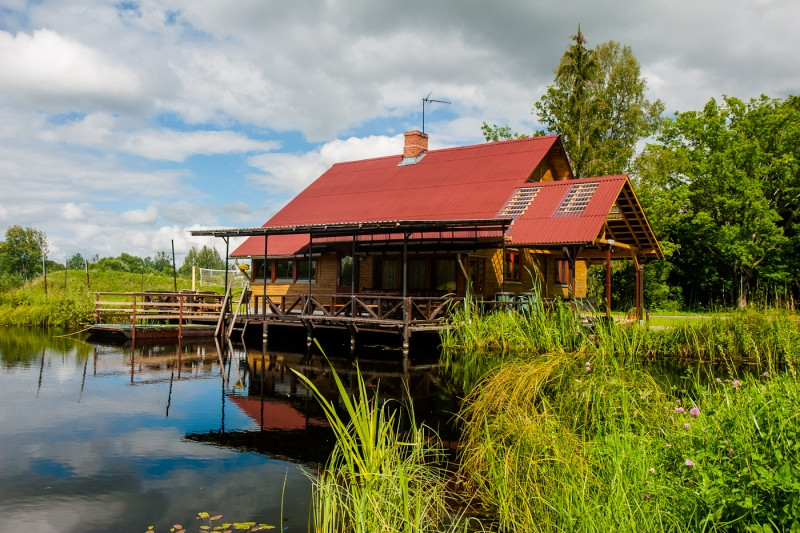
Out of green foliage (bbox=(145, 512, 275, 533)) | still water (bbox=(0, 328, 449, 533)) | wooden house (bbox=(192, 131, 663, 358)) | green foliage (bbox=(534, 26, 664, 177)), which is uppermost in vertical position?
green foliage (bbox=(534, 26, 664, 177))

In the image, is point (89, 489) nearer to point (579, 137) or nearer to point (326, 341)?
point (326, 341)

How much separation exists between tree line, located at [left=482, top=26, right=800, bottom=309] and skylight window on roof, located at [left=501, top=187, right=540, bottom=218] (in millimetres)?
10558

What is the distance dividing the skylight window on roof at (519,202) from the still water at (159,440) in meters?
7.61

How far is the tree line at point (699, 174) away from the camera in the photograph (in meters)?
27.5

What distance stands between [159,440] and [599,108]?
2932cm

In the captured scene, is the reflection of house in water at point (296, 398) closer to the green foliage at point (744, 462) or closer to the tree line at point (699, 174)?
the green foliage at point (744, 462)

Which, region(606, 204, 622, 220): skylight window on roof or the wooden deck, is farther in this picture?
the wooden deck

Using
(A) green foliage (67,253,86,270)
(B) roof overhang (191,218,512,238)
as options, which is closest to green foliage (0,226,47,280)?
(A) green foliage (67,253,86,270)

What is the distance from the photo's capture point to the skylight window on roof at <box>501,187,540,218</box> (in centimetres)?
2009

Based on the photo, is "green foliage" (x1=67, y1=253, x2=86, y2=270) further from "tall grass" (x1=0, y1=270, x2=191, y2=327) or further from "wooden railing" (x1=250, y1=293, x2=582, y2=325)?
"wooden railing" (x1=250, y1=293, x2=582, y2=325)

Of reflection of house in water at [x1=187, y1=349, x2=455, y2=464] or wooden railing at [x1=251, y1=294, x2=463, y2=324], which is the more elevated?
wooden railing at [x1=251, y1=294, x2=463, y2=324]

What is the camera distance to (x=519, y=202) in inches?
810

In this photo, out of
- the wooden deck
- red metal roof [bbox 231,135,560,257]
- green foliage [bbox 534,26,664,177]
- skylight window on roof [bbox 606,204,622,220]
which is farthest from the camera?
green foliage [bbox 534,26,664,177]

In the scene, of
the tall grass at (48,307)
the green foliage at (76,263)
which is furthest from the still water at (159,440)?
the green foliage at (76,263)
